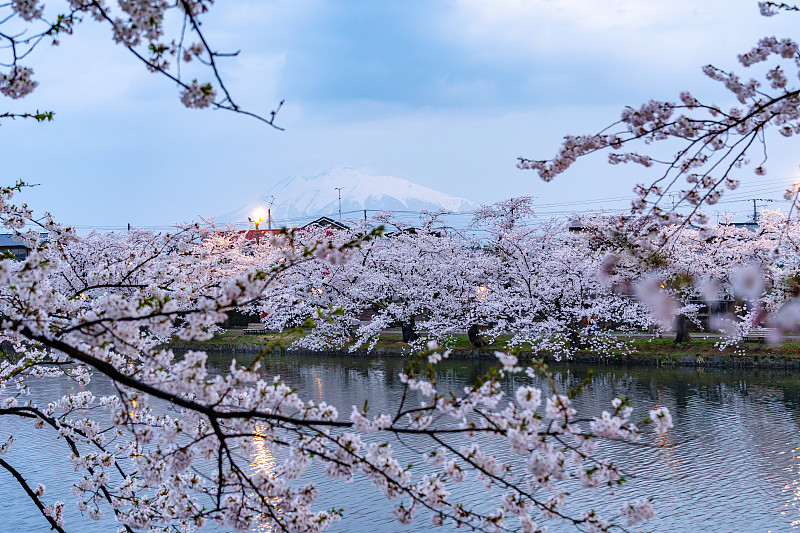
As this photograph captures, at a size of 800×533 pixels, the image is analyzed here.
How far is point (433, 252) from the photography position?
98.9ft

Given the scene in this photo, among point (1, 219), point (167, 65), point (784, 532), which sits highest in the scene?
point (167, 65)

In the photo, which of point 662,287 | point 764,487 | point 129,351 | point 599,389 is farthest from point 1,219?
point 662,287

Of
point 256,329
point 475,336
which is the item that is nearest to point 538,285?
point 475,336

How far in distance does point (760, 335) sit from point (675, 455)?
12.6 m

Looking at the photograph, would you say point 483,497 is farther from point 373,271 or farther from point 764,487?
point 373,271

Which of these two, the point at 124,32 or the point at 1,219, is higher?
the point at 124,32

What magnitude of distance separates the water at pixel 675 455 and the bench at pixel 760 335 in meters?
2.27

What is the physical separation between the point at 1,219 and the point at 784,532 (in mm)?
9504

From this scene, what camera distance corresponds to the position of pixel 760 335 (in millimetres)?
23891

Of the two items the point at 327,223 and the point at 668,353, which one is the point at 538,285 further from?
the point at 327,223

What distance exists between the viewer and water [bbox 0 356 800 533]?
406 inches

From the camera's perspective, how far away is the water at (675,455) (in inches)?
406

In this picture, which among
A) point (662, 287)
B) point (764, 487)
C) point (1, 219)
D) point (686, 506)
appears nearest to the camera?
point (1, 219)

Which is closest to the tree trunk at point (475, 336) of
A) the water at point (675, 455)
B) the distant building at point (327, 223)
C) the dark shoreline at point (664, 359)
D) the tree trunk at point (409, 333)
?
the dark shoreline at point (664, 359)
